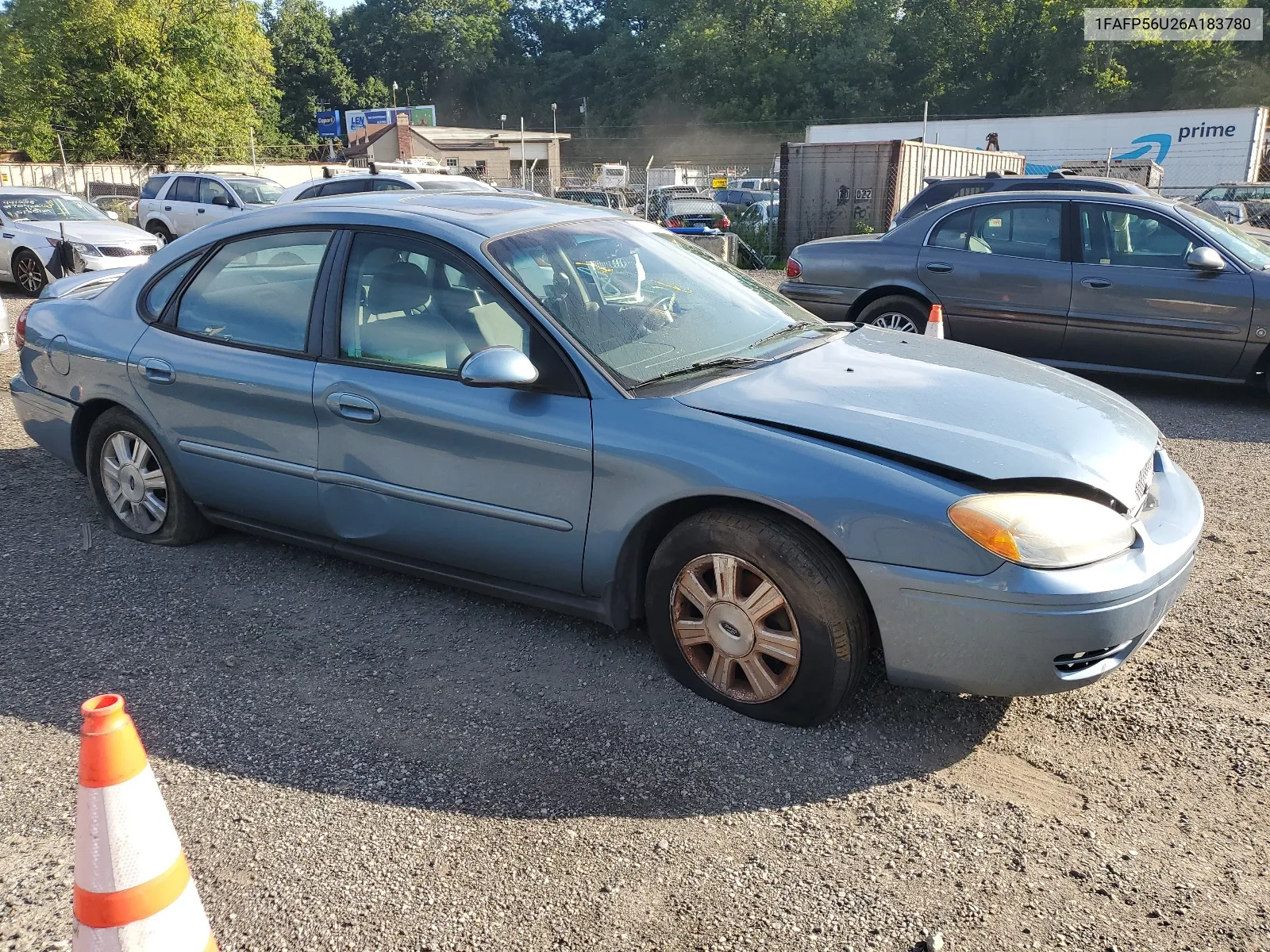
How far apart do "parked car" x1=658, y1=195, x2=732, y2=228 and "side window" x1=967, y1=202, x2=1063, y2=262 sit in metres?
13.8

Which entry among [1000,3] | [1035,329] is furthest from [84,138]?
[1000,3]

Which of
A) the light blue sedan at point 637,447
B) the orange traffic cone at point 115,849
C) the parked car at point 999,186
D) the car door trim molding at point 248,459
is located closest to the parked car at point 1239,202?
the parked car at point 999,186

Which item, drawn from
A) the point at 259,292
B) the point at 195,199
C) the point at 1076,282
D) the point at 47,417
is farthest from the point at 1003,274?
the point at 195,199

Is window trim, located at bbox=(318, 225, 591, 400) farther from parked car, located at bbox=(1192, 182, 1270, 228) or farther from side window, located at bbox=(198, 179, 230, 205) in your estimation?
parked car, located at bbox=(1192, 182, 1270, 228)

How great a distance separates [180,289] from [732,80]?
82118mm

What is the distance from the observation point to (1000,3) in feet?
231

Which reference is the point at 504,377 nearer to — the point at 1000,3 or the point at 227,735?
the point at 227,735

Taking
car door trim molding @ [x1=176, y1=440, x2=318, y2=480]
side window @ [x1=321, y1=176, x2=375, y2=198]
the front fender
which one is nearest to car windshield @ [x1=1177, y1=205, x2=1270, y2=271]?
the front fender

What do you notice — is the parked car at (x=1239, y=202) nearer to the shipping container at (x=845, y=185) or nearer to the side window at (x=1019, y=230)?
the shipping container at (x=845, y=185)

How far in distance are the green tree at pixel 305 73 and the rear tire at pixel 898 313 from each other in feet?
307

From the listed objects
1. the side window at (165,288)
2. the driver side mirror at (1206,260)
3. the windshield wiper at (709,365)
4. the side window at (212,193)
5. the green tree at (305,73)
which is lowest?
the windshield wiper at (709,365)

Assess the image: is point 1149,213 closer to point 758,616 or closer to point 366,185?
point 758,616

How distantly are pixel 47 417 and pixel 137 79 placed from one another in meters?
38.4

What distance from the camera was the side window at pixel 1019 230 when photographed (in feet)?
25.6
